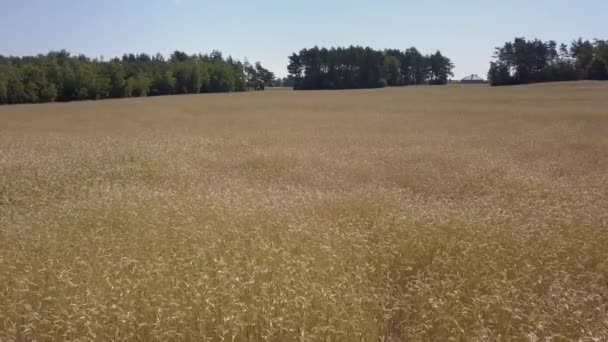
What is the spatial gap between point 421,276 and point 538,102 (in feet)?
128

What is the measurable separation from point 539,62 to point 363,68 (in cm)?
3539

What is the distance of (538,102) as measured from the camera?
124 feet

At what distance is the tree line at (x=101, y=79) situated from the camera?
199 feet

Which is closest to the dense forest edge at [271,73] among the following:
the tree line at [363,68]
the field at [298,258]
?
the tree line at [363,68]

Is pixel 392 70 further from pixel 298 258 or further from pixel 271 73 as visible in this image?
pixel 298 258

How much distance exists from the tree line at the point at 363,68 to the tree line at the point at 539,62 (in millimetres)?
23109

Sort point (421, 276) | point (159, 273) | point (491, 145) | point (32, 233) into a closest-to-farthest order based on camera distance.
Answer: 1. point (159, 273)
2. point (421, 276)
3. point (32, 233)
4. point (491, 145)

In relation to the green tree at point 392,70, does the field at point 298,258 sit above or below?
below

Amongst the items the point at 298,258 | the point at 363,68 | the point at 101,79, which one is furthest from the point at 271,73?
the point at 298,258

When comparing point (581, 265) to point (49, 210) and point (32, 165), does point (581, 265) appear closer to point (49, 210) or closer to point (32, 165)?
point (49, 210)

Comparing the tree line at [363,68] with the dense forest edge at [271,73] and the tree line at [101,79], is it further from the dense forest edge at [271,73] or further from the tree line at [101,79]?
the tree line at [101,79]

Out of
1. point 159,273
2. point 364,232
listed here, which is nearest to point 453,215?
point 364,232

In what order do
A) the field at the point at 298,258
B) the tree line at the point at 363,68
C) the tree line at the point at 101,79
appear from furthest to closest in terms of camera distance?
the tree line at the point at 363,68
the tree line at the point at 101,79
the field at the point at 298,258

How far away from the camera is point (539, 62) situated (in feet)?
285
